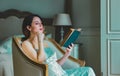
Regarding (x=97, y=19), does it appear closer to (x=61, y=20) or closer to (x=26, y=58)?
(x=61, y=20)

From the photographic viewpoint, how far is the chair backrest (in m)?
2.46

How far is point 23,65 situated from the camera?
2.58 metres

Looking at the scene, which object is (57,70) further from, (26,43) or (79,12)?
(79,12)

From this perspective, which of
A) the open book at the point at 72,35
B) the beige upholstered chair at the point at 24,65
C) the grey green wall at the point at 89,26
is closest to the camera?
the beige upholstered chair at the point at 24,65

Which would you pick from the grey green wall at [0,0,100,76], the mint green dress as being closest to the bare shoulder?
the mint green dress

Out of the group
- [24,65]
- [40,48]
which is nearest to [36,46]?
[40,48]

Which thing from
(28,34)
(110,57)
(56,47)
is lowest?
(110,57)

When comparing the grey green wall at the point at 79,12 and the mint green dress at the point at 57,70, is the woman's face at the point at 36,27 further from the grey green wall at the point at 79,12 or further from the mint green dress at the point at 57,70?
the grey green wall at the point at 79,12

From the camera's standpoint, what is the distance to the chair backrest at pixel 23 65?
2.46 m

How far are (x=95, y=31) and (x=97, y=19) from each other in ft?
0.60

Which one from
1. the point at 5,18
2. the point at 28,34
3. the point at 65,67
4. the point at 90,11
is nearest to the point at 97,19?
the point at 90,11

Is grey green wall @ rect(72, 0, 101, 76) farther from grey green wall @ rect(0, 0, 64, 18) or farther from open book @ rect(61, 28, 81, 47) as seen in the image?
open book @ rect(61, 28, 81, 47)

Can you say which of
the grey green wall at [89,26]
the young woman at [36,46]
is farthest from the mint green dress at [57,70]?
the grey green wall at [89,26]

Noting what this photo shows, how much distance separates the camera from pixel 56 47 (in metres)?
3.23
